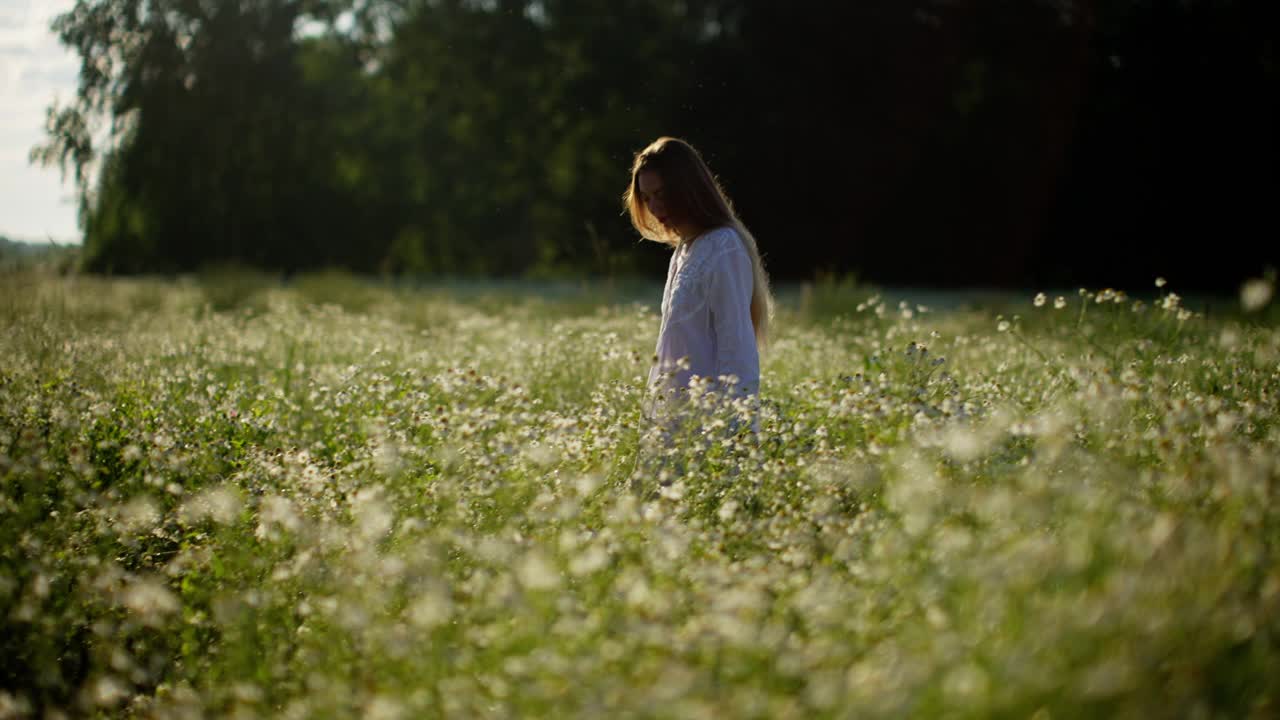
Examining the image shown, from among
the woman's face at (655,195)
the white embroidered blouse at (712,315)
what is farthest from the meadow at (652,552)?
the woman's face at (655,195)

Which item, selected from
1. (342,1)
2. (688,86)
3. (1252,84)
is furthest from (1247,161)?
(342,1)

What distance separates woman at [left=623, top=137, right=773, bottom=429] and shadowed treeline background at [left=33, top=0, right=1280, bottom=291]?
449 inches

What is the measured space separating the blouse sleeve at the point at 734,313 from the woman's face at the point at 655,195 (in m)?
0.37

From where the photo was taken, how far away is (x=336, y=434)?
5.29 m

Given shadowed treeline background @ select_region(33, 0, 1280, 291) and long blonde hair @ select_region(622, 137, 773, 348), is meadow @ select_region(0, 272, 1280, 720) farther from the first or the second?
shadowed treeline background @ select_region(33, 0, 1280, 291)

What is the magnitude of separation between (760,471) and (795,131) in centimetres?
1645

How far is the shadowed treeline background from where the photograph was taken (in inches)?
711

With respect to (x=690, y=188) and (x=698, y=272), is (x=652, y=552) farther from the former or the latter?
(x=690, y=188)

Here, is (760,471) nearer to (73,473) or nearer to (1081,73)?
(73,473)

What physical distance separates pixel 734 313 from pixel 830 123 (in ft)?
52.8

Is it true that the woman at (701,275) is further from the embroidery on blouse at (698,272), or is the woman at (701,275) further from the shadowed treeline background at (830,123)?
the shadowed treeline background at (830,123)

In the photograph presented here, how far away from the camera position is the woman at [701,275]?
446cm

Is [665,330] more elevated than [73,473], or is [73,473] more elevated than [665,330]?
[665,330]

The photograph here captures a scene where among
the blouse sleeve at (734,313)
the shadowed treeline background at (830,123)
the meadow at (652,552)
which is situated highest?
the shadowed treeline background at (830,123)
